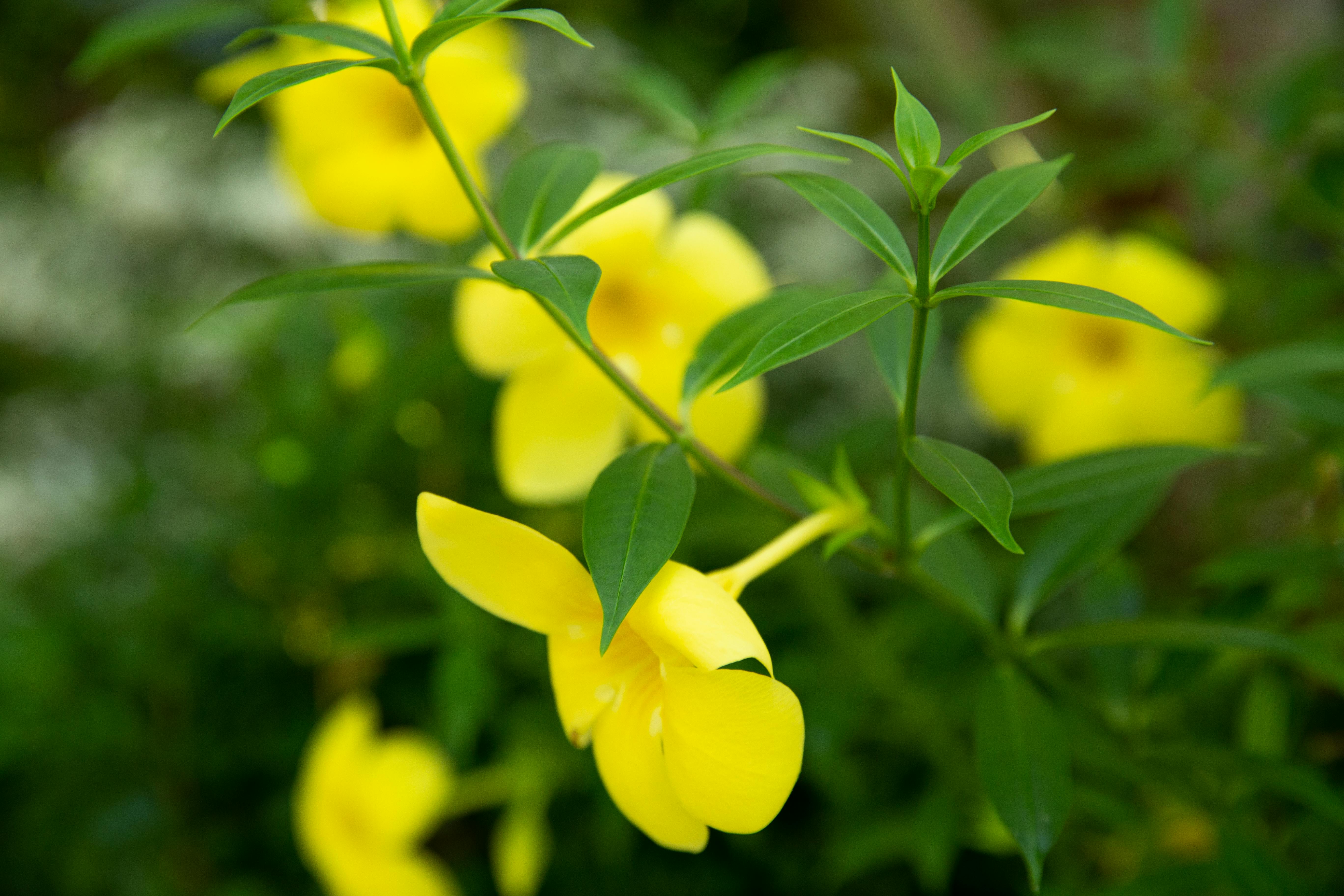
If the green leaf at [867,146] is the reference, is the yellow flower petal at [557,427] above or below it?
below

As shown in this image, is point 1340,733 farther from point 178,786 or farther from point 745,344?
point 178,786

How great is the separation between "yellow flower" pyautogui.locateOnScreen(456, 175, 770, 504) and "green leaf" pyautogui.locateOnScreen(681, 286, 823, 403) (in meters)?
0.06

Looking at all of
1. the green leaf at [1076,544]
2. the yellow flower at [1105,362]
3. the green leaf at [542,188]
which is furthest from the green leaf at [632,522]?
the yellow flower at [1105,362]

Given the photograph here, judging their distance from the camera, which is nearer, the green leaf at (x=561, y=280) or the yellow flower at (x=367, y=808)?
the green leaf at (x=561, y=280)

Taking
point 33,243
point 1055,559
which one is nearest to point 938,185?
point 1055,559

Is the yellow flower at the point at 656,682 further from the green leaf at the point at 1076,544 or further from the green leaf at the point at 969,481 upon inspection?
the green leaf at the point at 1076,544

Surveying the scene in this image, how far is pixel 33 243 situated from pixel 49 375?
197 millimetres

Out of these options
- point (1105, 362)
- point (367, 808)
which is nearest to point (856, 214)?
point (1105, 362)

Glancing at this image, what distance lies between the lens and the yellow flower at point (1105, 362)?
2.11 ft

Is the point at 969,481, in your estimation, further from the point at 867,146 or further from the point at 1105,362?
the point at 1105,362

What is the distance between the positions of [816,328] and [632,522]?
88 millimetres

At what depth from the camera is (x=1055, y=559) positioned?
47 centimetres

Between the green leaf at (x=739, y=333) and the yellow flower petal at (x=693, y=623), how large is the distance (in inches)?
4.9

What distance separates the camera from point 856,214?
31cm
